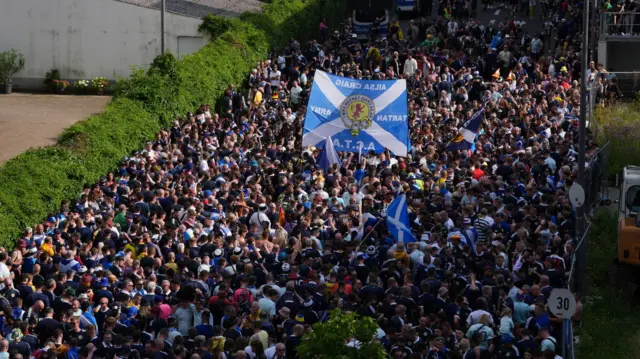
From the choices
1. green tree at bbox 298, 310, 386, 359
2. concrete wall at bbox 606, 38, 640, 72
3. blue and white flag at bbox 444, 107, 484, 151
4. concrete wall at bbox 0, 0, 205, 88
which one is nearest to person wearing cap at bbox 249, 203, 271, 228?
blue and white flag at bbox 444, 107, 484, 151

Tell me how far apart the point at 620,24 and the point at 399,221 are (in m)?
20.8

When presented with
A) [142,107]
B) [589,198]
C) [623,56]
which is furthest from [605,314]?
[623,56]

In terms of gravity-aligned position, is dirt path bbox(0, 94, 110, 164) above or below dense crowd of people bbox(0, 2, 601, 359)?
above

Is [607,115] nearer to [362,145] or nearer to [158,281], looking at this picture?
[362,145]

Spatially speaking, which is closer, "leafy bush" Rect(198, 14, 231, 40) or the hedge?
the hedge

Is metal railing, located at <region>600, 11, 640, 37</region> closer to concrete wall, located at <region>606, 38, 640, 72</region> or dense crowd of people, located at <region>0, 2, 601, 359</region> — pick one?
concrete wall, located at <region>606, 38, 640, 72</region>

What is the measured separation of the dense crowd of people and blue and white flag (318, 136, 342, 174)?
47cm

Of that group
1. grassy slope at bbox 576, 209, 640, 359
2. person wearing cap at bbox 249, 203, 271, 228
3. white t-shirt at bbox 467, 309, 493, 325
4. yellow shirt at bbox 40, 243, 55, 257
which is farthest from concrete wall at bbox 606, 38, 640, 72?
white t-shirt at bbox 467, 309, 493, 325

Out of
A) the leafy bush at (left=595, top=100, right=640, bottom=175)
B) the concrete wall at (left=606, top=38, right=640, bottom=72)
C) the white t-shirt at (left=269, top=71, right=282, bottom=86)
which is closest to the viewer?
the leafy bush at (left=595, top=100, right=640, bottom=175)

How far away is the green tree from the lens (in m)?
15.0

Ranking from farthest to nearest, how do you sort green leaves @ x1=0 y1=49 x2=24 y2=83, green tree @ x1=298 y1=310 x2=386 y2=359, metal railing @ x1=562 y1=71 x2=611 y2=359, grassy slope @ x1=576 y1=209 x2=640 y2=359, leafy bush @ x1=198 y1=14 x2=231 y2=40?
green leaves @ x1=0 y1=49 x2=24 y2=83 < leafy bush @ x1=198 y1=14 x2=231 y2=40 < grassy slope @ x1=576 y1=209 x2=640 y2=359 < metal railing @ x1=562 y1=71 x2=611 y2=359 < green tree @ x1=298 y1=310 x2=386 y2=359

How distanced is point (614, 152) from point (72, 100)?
2036cm

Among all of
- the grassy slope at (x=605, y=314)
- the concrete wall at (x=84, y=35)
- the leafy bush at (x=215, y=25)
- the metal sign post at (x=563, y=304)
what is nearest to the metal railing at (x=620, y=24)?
the leafy bush at (x=215, y=25)

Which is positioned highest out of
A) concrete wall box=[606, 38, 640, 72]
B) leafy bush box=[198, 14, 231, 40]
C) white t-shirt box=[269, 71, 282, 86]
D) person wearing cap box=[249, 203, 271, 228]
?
leafy bush box=[198, 14, 231, 40]
